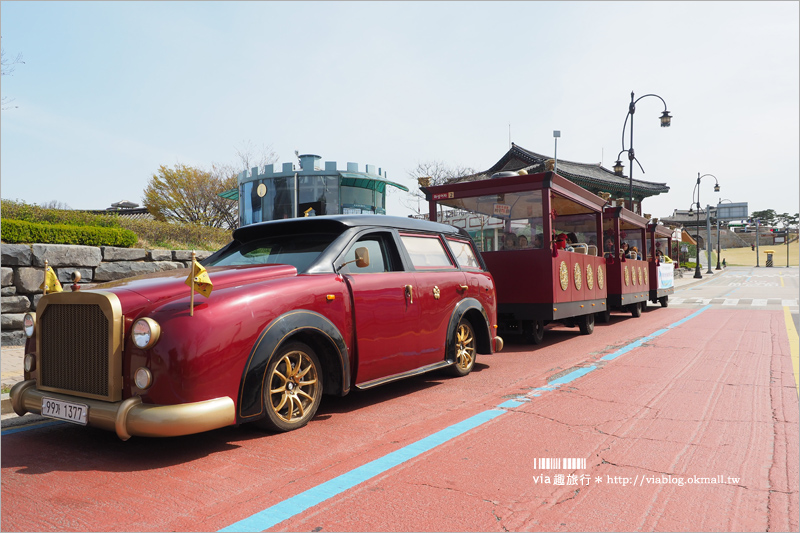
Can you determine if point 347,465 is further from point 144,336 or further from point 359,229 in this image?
point 359,229

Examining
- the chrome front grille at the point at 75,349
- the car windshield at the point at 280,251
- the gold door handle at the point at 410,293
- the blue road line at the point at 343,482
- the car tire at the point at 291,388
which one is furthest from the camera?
the gold door handle at the point at 410,293

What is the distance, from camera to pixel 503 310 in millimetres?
9852

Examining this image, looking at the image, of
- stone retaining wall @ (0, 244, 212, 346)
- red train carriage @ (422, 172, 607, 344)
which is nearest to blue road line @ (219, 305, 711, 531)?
red train carriage @ (422, 172, 607, 344)

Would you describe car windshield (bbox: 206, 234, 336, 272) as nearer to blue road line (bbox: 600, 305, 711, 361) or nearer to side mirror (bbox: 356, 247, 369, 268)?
side mirror (bbox: 356, 247, 369, 268)

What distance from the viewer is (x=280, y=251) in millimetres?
5352

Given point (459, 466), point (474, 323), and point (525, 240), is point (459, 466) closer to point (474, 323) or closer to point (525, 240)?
point (474, 323)

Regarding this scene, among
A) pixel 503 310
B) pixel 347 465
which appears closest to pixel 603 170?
pixel 503 310

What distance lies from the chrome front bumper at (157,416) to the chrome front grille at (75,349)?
164 millimetres

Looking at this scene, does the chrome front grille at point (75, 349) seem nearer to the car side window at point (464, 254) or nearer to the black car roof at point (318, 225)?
the black car roof at point (318, 225)

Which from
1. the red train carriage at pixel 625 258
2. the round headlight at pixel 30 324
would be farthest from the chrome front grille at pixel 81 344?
the red train carriage at pixel 625 258

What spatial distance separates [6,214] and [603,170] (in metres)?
49.1

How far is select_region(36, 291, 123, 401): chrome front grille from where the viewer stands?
3.79 m

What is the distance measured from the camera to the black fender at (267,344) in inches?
158

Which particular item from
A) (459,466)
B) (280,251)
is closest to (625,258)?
(280,251)
